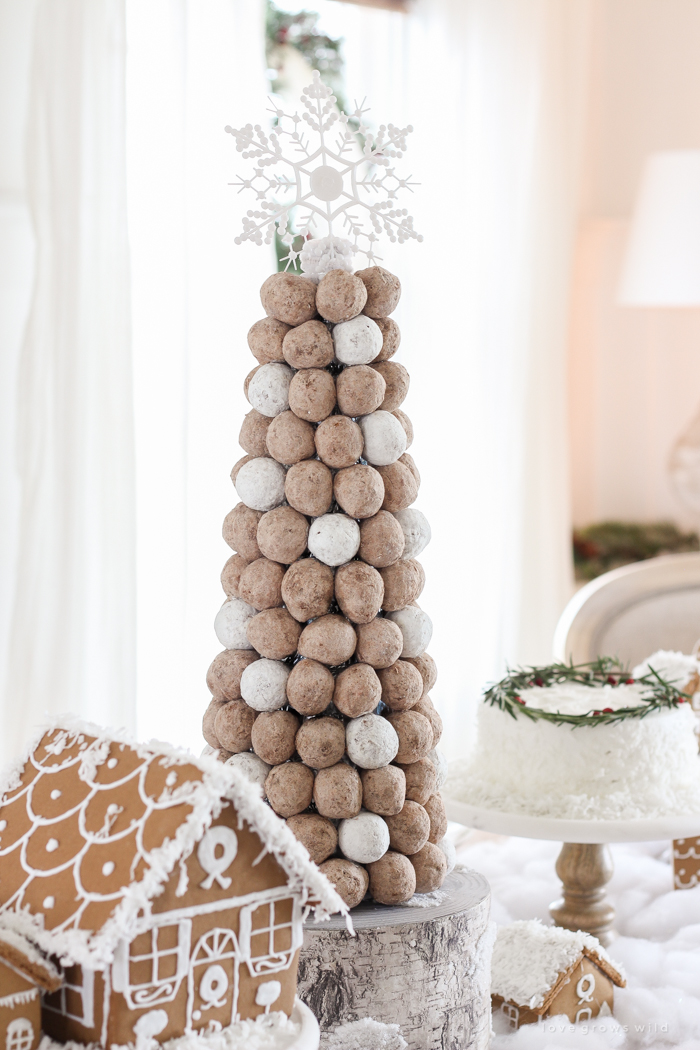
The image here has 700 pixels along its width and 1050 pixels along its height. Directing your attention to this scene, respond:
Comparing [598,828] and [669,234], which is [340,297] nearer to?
[598,828]

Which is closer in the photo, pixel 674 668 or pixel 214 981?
pixel 214 981

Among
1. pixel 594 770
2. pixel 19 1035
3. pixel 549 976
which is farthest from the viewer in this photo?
pixel 594 770

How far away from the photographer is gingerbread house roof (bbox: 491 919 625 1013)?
48.2 inches

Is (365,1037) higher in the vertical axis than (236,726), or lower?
lower

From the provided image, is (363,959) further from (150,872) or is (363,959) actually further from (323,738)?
(150,872)

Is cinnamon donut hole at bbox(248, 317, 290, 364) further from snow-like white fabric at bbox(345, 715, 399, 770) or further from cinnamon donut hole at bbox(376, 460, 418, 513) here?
snow-like white fabric at bbox(345, 715, 399, 770)

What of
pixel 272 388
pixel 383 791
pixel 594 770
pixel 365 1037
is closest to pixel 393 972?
pixel 365 1037

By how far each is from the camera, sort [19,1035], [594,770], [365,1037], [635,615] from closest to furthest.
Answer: [19,1035]
[365,1037]
[594,770]
[635,615]

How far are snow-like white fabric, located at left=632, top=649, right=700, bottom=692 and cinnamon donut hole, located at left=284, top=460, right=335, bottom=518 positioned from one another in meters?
0.73

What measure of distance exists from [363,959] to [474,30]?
235 cm

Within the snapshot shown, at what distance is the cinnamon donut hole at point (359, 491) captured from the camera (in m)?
1.04

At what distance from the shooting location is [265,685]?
1.04 metres

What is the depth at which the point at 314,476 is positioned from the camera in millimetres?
1043

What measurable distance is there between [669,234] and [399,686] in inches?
74.2
